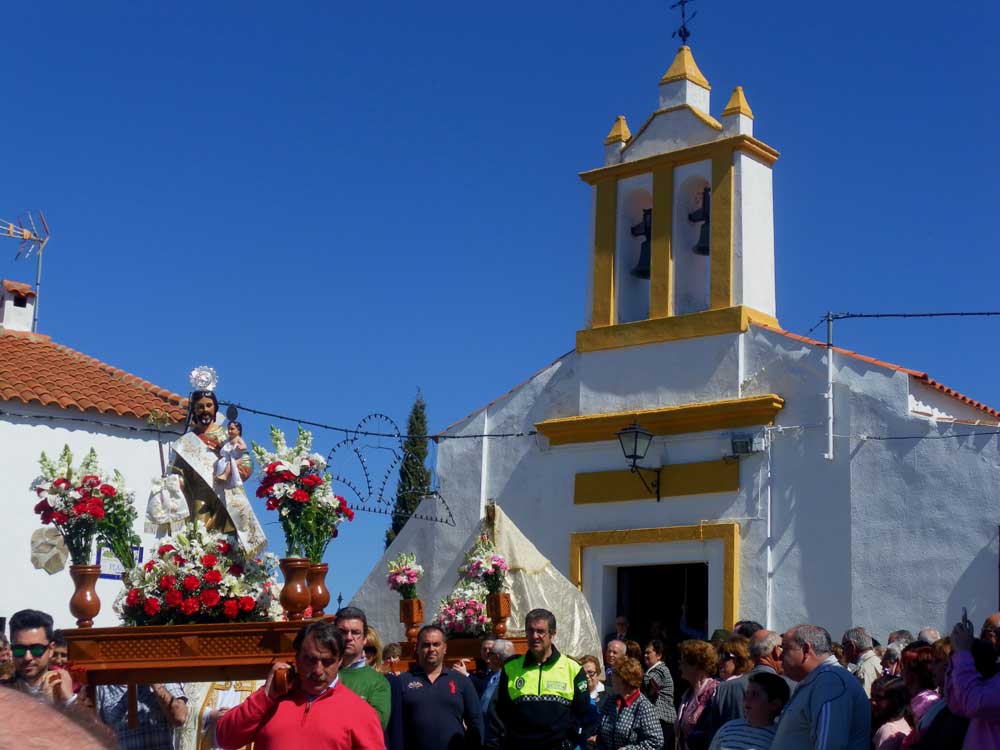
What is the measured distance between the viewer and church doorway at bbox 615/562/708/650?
1697cm

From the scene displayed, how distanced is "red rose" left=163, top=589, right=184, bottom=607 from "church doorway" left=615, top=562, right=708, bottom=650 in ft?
33.4

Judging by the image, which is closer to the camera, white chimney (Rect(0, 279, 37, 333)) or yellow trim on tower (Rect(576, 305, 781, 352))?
yellow trim on tower (Rect(576, 305, 781, 352))

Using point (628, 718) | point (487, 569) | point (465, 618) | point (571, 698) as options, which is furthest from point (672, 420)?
point (571, 698)

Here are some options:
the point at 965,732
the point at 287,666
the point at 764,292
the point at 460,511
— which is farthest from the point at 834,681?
the point at 460,511

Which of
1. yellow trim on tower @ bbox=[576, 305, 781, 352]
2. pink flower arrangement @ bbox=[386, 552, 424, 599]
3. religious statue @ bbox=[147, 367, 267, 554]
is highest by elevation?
yellow trim on tower @ bbox=[576, 305, 781, 352]

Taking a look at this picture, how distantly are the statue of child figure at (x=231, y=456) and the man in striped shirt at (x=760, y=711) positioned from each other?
3.25 m

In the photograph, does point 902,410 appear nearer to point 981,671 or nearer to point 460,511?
point 460,511

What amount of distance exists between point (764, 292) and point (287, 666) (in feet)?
39.2

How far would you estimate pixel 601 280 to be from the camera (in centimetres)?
1800

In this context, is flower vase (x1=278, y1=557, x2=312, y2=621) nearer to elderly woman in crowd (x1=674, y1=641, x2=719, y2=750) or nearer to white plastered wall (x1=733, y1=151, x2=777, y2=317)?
elderly woman in crowd (x1=674, y1=641, x2=719, y2=750)

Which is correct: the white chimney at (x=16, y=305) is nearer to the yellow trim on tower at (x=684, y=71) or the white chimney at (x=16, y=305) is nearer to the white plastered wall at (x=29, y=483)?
the white plastered wall at (x=29, y=483)

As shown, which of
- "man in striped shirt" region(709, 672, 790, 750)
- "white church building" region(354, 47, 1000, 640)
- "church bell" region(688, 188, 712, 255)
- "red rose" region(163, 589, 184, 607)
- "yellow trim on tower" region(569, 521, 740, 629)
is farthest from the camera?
"church bell" region(688, 188, 712, 255)

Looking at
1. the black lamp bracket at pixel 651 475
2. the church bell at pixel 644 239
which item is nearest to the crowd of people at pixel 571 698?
the black lamp bracket at pixel 651 475

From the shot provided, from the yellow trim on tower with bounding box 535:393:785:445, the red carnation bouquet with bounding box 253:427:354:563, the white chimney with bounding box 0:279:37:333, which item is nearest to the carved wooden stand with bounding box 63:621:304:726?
the red carnation bouquet with bounding box 253:427:354:563
